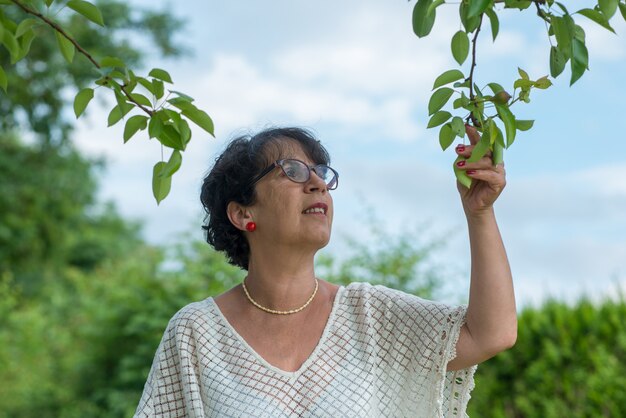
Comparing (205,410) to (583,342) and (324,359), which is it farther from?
(583,342)

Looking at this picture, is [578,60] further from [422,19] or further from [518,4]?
[422,19]

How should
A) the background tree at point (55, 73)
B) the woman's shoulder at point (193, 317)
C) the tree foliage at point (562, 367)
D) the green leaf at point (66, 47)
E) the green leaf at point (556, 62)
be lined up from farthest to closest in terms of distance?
1. the background tree at point (55, 73)
2. the tree foliage at point (562, 367)
3. the woman's shoulder at point (193, 317)
4. the green leaf at point (66, 47)
5. the green leaf at point (556, 62)

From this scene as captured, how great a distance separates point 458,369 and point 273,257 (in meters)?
0.65

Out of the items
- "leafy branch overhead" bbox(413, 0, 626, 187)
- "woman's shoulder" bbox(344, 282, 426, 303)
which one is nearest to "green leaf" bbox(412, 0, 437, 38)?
"leafy branch overhead" bbox(413, 0, 626, 187)

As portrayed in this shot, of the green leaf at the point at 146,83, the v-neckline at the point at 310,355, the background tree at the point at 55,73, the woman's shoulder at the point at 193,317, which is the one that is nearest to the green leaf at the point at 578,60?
the green leaf at the point at 146,83

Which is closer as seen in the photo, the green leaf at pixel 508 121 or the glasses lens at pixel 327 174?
the green leaf at pixel 508 121

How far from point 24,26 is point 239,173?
901 millimetres

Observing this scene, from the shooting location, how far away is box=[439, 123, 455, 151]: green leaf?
2.01 meters

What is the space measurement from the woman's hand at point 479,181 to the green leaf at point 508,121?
19 centimetres

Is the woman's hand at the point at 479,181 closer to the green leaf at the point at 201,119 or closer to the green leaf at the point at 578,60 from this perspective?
the green leaf at the point at 578,60

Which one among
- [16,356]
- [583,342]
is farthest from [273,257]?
[16,356]

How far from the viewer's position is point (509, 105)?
2.00m

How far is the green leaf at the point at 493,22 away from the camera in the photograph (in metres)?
2.03

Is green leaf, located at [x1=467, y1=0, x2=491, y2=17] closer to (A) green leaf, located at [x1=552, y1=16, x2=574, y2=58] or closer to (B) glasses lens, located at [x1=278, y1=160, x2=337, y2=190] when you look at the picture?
(A) green leaf, located at [x1=552, y1=16, x2=574, y2=58]
